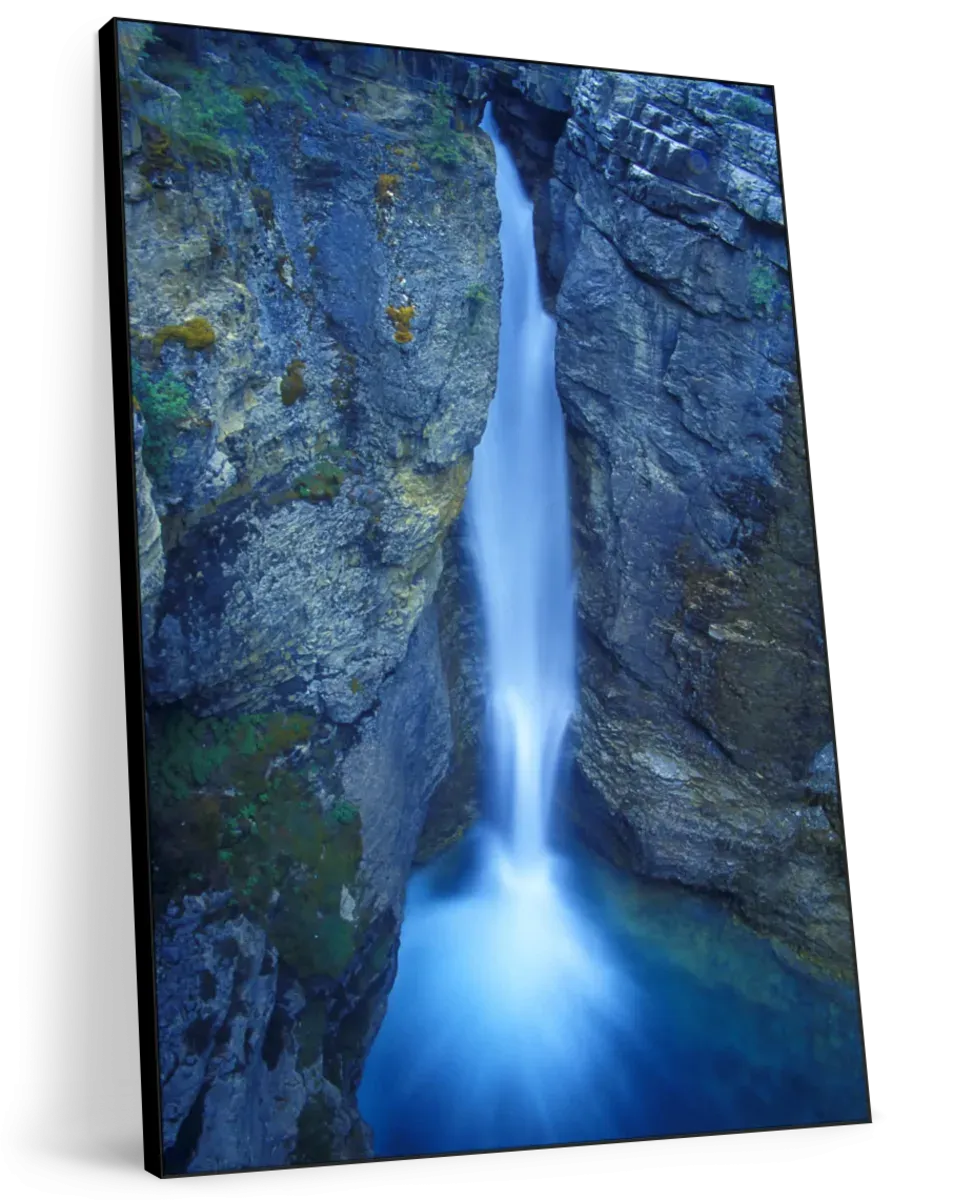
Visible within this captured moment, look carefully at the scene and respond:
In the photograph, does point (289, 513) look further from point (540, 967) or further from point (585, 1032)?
point (585, 1032)

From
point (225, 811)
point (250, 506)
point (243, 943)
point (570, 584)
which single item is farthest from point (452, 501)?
point (243, 943)

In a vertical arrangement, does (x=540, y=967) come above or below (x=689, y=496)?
below

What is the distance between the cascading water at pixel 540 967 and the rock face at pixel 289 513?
0.76 feet

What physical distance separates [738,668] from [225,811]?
302 centimetres

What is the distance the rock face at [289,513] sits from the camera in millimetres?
4586

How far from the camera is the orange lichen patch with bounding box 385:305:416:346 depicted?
5.38 m

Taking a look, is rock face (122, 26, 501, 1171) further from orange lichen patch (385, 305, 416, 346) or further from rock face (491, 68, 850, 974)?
rock face (491, 68, 850, 974)

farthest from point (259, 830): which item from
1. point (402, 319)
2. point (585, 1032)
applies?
point (402, 319)

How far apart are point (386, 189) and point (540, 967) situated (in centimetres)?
433

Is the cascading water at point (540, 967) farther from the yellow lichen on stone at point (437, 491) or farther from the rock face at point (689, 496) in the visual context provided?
the rock face at point (689, 496)

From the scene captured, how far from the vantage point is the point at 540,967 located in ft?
17.1

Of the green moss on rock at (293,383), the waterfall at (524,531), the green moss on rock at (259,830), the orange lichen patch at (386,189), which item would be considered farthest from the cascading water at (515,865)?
the green moss on rock at (293,383)

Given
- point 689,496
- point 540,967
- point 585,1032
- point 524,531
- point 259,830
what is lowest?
point 585,1032

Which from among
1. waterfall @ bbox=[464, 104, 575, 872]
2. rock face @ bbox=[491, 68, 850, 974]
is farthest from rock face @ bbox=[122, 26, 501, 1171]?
rock face @ bbox=[491, 68, 850, 974]
